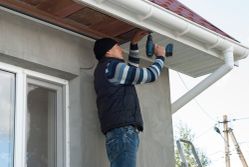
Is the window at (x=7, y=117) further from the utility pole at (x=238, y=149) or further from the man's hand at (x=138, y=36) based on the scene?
the utility pole at (x=238, y=149)

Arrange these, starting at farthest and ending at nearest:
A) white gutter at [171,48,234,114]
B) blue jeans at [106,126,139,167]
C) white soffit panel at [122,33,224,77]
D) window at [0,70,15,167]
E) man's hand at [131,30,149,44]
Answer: white gutter at [171,48,234,114], white soffit panel at [122,33,224,77], man's hand at [131,30,149,44], blue jeans at [106,126,139,167], window at [0,70,15,167]

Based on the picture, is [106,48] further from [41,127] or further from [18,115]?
[18,115]

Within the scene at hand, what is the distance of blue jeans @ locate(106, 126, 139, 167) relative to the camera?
4.11m

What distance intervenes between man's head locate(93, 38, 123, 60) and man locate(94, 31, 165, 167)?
0.34 ft

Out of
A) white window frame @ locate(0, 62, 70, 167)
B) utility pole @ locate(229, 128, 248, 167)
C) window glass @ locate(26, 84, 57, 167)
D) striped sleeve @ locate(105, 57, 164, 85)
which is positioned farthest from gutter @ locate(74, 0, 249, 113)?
utility pole @ locate(229, 128, 248, 167)

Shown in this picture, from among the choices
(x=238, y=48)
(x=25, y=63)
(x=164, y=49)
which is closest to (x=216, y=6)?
(x=238, y=48)

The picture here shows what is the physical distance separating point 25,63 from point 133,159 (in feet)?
3.63

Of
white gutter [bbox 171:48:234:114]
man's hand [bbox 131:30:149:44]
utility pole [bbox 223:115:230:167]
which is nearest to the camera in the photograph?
man's hand [bbox 131:30:149:44]

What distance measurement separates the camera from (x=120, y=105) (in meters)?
4.25

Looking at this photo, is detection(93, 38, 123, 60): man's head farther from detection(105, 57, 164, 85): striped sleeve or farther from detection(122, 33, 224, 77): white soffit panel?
detection(122, 33, 224, 77): white soffit panel

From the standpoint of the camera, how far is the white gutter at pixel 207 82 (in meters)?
5.09

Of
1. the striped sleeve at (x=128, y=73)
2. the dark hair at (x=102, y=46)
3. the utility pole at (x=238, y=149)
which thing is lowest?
the striped sleeve at (x=128, y=73)

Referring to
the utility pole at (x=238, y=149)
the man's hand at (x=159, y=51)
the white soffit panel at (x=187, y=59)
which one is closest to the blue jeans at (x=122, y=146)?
the man's hand at (x=159, y=51)

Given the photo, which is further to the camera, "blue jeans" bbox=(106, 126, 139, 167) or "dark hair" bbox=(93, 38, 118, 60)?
"dark hair" bbox=(93, 38, 118, 60)
